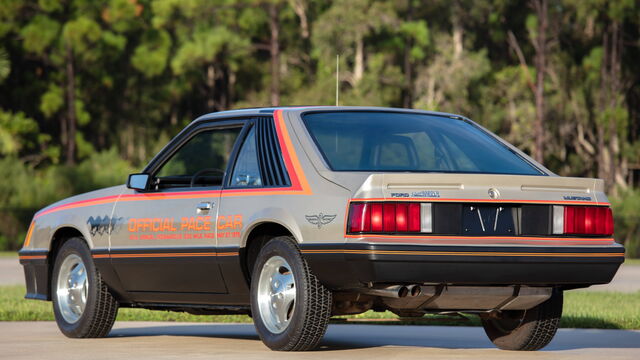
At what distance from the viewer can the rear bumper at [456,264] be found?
26.6 ft

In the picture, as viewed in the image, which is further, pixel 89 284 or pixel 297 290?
pixel 89 284

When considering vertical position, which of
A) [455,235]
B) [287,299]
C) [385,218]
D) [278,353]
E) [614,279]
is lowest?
[614,279]

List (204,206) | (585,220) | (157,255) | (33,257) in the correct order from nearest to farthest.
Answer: (585,220), (204,206), (157,255), (33,257)

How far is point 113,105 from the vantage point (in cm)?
6712

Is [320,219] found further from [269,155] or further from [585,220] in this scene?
[585,220]

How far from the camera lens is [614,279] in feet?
77.9

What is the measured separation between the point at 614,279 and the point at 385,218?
53.8 feet

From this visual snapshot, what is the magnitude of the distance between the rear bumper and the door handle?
1197mm

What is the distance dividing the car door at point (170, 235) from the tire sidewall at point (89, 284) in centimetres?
35

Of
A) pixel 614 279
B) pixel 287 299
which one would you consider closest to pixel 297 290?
pixel 287 299

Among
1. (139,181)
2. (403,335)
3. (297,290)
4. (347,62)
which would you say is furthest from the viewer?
(347,62)

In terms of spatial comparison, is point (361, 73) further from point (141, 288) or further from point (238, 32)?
point (141, 288)

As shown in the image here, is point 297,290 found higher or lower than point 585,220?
lower

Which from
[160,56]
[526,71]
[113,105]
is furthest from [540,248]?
[113,105]
